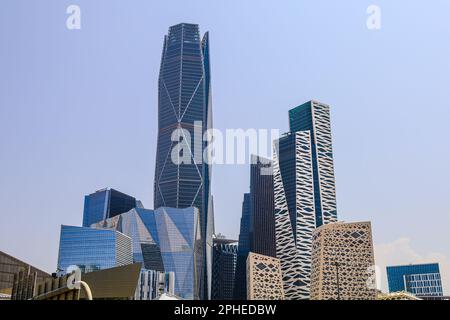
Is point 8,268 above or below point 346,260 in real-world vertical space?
below

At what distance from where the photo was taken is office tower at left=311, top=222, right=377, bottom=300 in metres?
191

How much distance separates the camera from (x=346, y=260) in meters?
193

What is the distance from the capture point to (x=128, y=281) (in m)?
82.1

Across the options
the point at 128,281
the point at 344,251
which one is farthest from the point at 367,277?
the point at 128,281

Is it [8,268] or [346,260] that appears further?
[346,260]

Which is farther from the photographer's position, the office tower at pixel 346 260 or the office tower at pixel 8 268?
the office tower at pixel 346 260

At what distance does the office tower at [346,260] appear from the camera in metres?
191

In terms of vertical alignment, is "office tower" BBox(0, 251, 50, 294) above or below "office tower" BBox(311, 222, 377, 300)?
below

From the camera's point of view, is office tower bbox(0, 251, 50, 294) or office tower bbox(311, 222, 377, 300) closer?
office tower bbox(0, 251, 50, 294)
